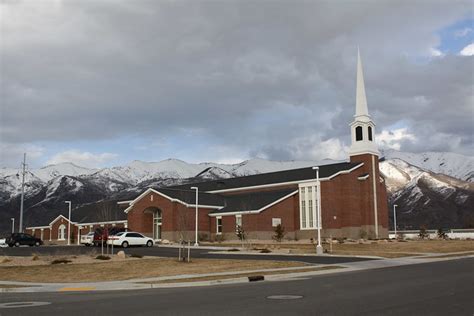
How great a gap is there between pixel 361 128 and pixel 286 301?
2297 inches

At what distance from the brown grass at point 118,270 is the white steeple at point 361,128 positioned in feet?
144

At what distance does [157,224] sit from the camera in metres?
70.4

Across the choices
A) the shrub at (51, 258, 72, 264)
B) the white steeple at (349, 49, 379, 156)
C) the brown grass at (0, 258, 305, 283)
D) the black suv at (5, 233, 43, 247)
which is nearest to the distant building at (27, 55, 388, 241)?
the white steeple at (349, 49, 379, 156)

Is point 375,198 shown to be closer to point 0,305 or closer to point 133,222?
point 133,222

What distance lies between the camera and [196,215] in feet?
207

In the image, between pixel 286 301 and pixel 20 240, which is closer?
pixel 286 301

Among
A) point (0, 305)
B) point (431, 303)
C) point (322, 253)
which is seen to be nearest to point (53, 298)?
point (0, 305)

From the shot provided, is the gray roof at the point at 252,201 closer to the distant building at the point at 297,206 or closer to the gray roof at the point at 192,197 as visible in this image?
the distant building at the point at 297,206

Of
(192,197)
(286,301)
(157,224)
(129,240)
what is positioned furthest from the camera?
(157,224)

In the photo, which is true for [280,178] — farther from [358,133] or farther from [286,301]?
[286,301]

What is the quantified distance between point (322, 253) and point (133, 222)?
37.3m

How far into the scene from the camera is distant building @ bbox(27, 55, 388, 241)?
213ft

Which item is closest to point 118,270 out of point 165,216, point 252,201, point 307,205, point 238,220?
→ point 238,220

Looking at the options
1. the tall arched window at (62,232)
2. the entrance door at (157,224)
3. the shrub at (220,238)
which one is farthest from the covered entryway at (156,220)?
the tall arched window at (62,232)
